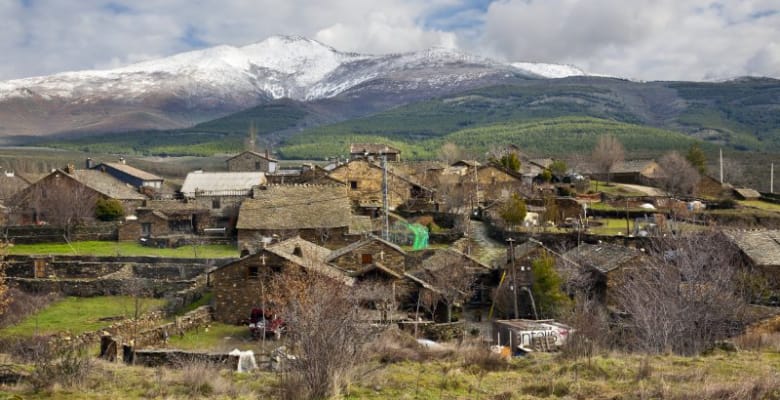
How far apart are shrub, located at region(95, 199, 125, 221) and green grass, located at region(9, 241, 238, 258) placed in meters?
6.18

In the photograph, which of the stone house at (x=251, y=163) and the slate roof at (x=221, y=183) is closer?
the slate roof at (x=221, y=183)

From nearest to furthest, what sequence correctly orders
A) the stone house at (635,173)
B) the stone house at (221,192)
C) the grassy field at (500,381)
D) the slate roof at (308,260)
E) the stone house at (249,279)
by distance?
1. the grassy field at (500,381)
2. the slate roof at (308,260)
3. the stone house at (249,279)
4. the stone house at (221,192)
5. the stone house at (635,173)

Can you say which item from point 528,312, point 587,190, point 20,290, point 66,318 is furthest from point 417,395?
point 587,190

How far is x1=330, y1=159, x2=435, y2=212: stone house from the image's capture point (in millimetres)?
56375

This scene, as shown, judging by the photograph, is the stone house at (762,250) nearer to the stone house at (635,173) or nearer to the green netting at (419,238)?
the green netting at (419,238)

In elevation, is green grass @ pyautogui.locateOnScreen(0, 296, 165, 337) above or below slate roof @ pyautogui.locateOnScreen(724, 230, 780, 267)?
below

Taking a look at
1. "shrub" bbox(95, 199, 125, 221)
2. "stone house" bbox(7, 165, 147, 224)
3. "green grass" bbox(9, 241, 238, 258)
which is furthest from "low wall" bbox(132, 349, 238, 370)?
"shrub" bbox(95, 199, 125, 221)

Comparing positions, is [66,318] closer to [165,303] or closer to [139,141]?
[165,303]

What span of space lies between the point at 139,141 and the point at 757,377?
609 feet

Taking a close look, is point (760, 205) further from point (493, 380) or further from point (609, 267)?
point (493, 380)

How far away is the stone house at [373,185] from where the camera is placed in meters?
56.4

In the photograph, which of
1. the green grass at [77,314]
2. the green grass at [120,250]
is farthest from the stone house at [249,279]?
the green grass at [120,250]

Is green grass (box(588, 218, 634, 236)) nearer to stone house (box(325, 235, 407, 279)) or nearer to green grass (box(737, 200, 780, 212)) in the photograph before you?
green grass (box(737, 200, 780, 212))

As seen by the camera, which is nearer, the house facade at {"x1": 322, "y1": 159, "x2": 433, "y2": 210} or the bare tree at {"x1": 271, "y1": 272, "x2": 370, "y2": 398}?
the bare tree at {"x1": 271, "y1": 272, "x2": 370, "y2": 398}
